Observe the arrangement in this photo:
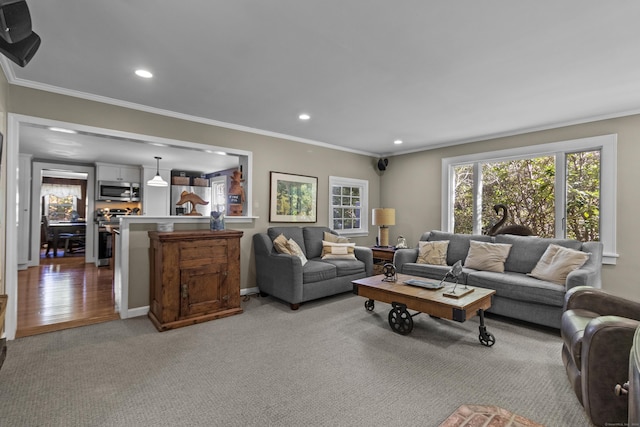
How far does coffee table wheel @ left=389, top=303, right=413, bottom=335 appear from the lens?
3.04 meters

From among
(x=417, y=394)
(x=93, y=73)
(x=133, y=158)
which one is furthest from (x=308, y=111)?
(x=133, y=158)

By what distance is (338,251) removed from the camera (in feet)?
15.3

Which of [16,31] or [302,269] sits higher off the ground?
[16,31]

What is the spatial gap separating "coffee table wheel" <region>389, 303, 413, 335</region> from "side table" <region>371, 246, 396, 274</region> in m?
1.99

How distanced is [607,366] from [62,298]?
5618mm

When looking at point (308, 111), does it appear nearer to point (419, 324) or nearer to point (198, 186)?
point (419, 324)

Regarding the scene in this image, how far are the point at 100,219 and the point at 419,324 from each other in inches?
284

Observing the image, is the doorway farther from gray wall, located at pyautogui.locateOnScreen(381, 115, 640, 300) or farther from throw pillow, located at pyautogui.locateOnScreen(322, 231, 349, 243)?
gray wall, located at pyautogui.locateOnScreen(381, 115, 640, 300)

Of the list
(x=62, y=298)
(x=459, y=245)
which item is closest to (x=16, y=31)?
(x=62, y=298)

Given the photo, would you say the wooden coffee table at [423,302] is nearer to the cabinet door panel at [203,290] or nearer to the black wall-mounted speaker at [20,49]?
the cabinet door panel at [203,290]

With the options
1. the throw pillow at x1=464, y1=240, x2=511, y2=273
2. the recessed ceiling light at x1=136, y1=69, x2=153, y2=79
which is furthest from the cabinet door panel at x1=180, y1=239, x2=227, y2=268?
the throw pillow at x1=464, y1=240, x2=511, y2=273

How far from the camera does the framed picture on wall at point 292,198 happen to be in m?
4.77

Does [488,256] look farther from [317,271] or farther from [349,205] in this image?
[349,205]

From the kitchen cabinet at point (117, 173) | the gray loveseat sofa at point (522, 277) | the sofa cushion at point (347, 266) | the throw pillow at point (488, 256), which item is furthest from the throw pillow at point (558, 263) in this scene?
the kitchen cabinet at point (117, 173)
